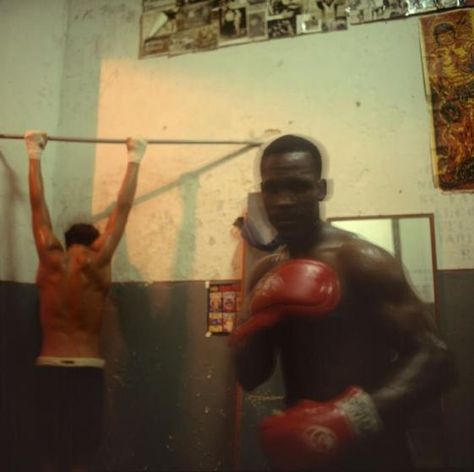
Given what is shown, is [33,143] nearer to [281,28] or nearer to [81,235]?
[81,235]

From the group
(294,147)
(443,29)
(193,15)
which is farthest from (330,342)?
(193,15)

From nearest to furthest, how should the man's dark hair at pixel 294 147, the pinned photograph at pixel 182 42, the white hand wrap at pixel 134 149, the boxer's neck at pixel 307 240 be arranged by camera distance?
the boxer's neck at pixel 307 240 → the man's dark hair at pixel 294 147 → the white hand wrap at pixel 134 149 → the pinned photograph at pixel 182 42

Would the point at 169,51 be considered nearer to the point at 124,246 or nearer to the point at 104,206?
the point at 104,206

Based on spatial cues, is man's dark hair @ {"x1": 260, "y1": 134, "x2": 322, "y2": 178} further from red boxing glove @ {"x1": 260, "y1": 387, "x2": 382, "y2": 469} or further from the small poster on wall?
red boxing glove @ {"x1": 260, "y1": 387, "x2": 382, "y2": 469}

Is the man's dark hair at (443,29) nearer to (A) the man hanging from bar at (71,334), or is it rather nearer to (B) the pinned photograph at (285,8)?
(B) the pinned photograph at (285,8)

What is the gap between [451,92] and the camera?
2.20 metres

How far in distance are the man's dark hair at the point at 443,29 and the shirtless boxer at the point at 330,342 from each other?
827 millimetres

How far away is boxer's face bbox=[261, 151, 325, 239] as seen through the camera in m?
2.04

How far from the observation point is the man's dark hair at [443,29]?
225 centimetres

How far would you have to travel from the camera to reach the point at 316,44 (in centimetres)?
238

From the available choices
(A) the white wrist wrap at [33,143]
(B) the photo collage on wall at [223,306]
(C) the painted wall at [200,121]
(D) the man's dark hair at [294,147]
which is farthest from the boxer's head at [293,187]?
(A) the white wrist wrap at [33,143]

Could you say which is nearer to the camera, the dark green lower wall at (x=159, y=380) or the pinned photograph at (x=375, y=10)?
the dark green lower wall at (x=159, y=380)

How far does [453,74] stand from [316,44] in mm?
622

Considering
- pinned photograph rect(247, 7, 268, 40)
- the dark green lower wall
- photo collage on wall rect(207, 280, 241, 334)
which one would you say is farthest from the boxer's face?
pinned photograph rect(247, 7, 268, 40)
